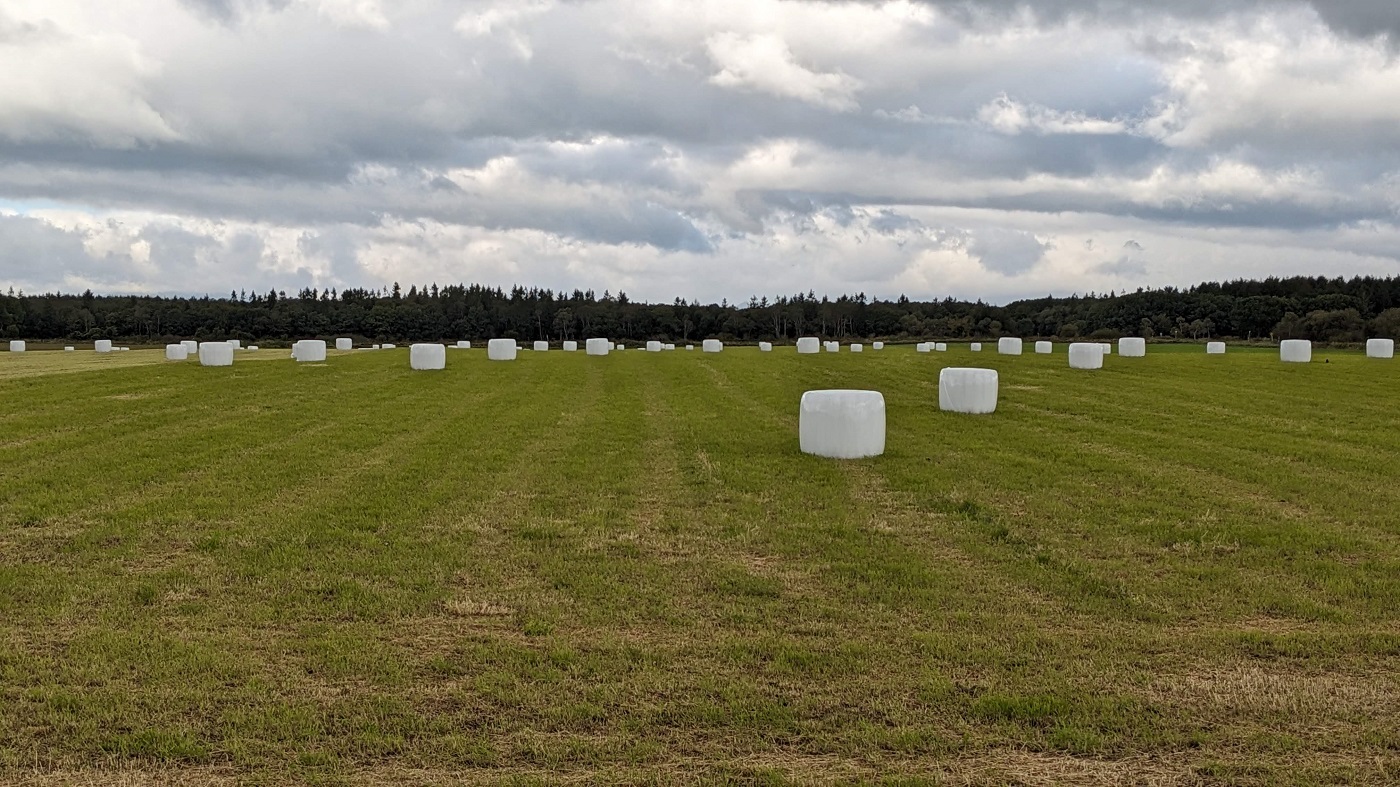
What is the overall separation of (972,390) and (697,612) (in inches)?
664

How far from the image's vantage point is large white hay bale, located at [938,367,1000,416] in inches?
925

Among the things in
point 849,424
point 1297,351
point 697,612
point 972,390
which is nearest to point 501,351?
point 972,390

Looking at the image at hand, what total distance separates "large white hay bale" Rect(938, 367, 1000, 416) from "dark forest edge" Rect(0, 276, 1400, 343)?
9836 centimetres

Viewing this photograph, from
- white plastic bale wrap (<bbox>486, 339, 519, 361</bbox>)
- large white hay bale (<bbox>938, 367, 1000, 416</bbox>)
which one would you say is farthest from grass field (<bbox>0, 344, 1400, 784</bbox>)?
white plastic bale wrap (<bbox>486, 339, 519, 361</bbox>)

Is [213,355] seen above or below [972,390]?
above

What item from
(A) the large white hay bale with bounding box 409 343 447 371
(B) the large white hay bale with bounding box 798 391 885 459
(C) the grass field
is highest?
(A) the large white hay bale with bounding box 409 343 447 371

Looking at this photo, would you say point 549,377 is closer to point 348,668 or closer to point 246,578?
point 246,578

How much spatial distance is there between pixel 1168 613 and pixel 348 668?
21.3 ft

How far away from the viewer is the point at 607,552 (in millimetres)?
10086

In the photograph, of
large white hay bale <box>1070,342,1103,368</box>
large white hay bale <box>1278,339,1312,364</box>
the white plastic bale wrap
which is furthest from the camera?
the white plastic bale wrap

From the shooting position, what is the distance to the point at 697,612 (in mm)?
8094

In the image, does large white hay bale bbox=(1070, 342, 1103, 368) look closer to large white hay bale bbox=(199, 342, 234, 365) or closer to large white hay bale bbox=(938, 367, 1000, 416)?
large white hay bale bbox=(938, 367, 1000, 416)

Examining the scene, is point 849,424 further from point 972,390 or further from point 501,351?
point 501,351

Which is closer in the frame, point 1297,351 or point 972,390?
point 972,390
